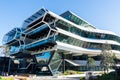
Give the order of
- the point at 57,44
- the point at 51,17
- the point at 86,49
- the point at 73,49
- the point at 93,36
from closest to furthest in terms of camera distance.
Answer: the point at 57,44 → the point at 51,17 → the point at 73,49 → the point at 86,49 → the point at 93,36

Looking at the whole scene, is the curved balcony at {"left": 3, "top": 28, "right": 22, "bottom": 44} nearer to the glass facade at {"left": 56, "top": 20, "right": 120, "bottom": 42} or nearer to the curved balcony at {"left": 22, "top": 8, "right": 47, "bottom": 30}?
the curved balcony at {"left": 22, "top": 8, "right": 47, "bottom": 30}

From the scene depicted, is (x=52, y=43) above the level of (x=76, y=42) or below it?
below

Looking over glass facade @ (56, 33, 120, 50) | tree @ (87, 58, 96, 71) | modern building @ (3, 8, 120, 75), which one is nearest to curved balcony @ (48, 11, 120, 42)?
modern building @ (3, 8, 120, 75)

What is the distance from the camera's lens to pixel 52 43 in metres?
49.2

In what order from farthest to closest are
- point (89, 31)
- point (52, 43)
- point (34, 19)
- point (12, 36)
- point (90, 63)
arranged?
point (89, 31), point (12, 36), point (90, 63), point (34, 19), point (52, 43)

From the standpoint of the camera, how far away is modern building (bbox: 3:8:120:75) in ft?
163

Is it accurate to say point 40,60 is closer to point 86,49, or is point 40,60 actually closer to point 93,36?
point 86,49

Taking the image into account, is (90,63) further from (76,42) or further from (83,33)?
(83,33)

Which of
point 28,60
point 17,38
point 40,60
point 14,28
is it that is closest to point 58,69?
point 40,60

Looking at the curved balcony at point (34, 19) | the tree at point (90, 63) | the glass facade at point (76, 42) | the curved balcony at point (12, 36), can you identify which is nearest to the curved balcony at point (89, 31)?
the glass facade at point (76, 42)

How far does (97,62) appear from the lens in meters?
66.6

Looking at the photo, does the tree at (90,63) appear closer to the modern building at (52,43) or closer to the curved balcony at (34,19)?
the modern building at (52,43)

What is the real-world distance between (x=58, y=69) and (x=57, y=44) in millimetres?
8405

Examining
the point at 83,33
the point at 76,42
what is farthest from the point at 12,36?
the point at 83,33
